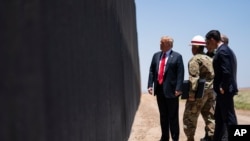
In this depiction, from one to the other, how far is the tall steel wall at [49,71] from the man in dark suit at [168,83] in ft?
9.62

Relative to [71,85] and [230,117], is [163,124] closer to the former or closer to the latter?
[230,117]

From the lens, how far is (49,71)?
2158 millimetres

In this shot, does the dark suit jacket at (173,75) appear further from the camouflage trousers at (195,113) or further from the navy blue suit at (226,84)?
the navy blue suit at (226,84)

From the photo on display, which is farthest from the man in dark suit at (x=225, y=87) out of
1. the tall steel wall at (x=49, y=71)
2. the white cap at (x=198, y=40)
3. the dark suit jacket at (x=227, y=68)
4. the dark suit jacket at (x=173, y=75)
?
the tall steel wall at (x=49, y=71)

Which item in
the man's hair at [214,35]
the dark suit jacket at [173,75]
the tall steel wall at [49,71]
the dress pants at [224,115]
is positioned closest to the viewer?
the tall steel wall at [49,71]

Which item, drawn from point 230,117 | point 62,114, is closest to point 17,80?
point 62,114

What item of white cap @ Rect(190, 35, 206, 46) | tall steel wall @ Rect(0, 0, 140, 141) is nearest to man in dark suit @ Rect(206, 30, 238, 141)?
white cap @ Rect(190, 35, 206, 46)

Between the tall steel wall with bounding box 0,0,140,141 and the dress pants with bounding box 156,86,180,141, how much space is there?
2.96 metres

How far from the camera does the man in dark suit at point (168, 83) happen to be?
22.0 feet

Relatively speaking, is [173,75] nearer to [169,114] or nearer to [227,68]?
[169,114]

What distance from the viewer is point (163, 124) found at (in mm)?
6930

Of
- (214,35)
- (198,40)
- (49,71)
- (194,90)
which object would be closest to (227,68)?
(214,35)

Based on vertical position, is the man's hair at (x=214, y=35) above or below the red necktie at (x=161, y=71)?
above

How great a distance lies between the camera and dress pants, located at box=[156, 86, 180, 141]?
671cm
